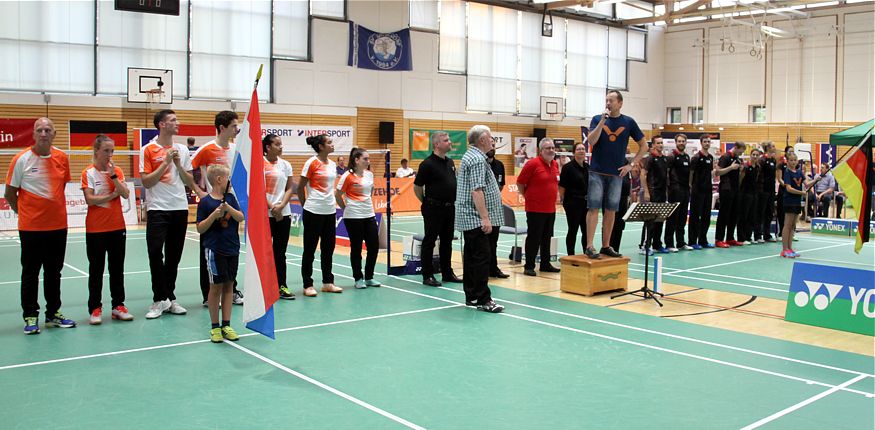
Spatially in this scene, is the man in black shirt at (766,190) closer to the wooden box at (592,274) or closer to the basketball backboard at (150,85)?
the wooden box at (592,274)

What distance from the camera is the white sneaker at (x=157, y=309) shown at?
24.5ft

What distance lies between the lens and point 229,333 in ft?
21.5

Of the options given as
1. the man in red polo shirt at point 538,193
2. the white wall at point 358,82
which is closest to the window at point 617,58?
the white wall at point 358,82

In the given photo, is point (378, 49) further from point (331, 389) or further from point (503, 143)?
point (331, 389)

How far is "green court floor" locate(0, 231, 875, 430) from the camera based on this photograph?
4.68 metres

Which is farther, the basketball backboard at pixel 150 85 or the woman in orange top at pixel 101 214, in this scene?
the basketball backboard at pixel 150 85

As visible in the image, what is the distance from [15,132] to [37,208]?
12.5 metres

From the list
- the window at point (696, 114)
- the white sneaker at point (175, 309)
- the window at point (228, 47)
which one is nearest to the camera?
the white sneaker at point (175, 309)

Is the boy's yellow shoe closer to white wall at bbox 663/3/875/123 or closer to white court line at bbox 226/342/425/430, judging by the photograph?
A: white court line at bbox 226/342/425/430

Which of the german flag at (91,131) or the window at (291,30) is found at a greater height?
the window at (291,30)

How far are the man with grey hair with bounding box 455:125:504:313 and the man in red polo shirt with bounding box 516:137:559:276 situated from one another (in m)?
2.43

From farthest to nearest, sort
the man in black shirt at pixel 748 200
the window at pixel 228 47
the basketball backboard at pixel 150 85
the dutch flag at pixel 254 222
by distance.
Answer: the window at pixel 228 47 < the basketball backboard at pixel 150 85 < the man in black shirt at pixel 748 200 < the dutch flag at pixel 254 222

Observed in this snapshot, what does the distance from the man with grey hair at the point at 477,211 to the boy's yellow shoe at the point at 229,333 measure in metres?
2.53

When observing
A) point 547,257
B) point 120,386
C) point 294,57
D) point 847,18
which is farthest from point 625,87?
point 120,386
